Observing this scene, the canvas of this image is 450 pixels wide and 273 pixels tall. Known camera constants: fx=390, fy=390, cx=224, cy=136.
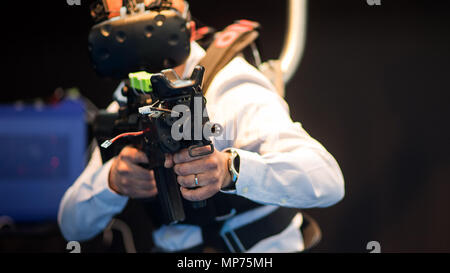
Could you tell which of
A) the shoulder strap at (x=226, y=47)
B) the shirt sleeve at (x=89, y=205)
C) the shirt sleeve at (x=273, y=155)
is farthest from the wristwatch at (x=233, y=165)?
the shirt sleeve at (x=89, y=205)

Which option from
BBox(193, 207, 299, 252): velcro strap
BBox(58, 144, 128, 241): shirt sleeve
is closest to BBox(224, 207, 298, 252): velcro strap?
BBox(193, 207, 299, 252): velcro strap

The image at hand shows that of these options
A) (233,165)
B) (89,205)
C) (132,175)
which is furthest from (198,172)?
(89,205)

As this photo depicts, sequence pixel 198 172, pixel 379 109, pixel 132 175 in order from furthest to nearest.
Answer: pixel 379 109 < pixel 132 175 < pixel 198 172

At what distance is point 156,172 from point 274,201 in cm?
20

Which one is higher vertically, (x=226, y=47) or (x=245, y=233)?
(x=226, y=47)

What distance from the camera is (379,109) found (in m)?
0.80

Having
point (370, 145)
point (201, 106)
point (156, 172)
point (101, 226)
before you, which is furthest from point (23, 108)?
point (370, 145)

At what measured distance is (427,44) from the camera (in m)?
0.81

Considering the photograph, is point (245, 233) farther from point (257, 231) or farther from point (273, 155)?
point (273, 155)

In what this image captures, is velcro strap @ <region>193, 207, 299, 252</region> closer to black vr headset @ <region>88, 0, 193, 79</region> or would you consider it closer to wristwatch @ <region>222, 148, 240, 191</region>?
wristwatch @ <region>222, 148, 240, 191</region>

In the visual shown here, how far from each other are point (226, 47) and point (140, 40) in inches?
6.9

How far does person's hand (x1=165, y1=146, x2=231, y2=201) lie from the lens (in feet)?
1.78

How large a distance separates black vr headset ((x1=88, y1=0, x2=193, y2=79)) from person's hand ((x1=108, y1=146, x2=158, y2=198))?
0.14 metres

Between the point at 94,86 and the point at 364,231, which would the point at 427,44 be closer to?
the point at 364,231
